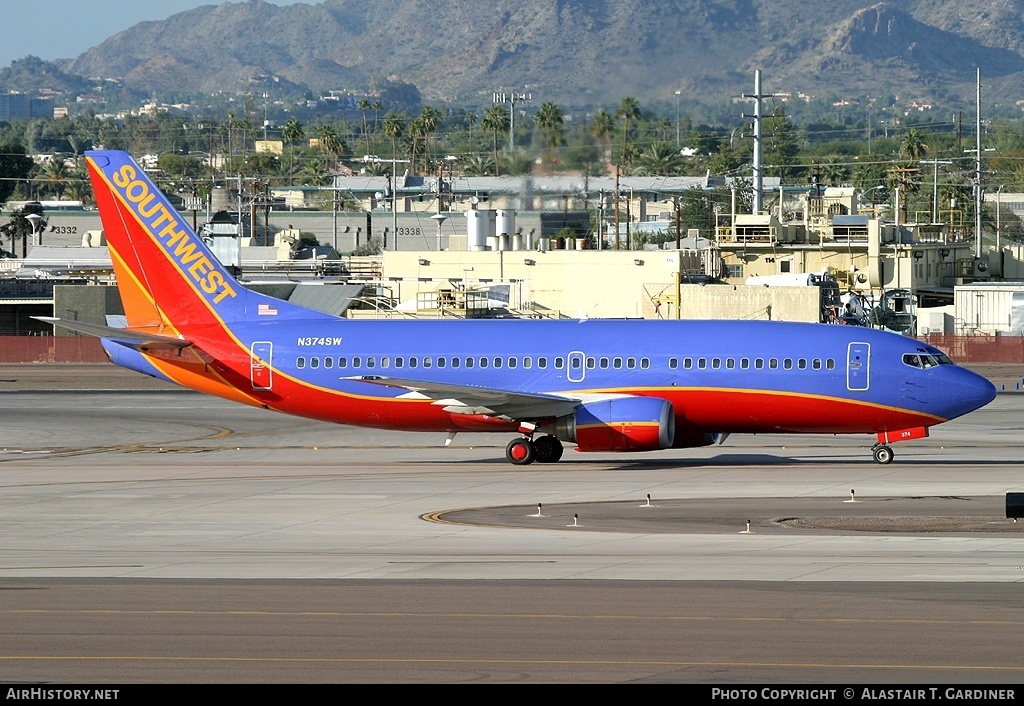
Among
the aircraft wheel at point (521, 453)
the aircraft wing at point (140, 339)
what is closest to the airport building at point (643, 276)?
the aircraft wing at point (140, 339)

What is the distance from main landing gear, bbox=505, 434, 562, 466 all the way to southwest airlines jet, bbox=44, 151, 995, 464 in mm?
54

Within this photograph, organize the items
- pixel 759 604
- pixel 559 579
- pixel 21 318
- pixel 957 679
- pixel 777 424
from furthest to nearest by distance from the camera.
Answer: pixel 21 318
pixel 777 424
pixel 559 579
pixel 759 604
pixel 957 679

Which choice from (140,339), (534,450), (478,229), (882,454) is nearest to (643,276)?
(478,229)

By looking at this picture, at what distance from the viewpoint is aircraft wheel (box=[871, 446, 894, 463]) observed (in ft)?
133

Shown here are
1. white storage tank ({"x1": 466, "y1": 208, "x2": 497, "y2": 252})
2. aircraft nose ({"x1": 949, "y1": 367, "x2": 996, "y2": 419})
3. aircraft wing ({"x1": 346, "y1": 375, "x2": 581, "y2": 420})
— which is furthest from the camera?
white storage tank ({"x1": 466, "y1": 208, "x2": 497, "y2": 252})

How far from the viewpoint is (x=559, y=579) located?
24.4 metres

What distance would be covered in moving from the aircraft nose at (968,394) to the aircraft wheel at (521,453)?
12.2 m

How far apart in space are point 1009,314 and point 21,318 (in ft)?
212

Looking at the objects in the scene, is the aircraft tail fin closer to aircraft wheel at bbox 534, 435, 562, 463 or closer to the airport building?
aircraft wheel at bbox 534, 435, 562, 463

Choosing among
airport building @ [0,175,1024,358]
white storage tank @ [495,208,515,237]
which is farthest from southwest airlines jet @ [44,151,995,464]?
white storage tank @ [495,208,515,237]

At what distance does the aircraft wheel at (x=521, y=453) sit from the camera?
137ft

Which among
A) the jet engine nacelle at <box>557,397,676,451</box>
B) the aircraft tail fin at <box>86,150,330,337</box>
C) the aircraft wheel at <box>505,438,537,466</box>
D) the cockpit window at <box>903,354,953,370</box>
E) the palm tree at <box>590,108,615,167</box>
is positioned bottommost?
the aircraft wheel at <box>505,438,537,466</box>
